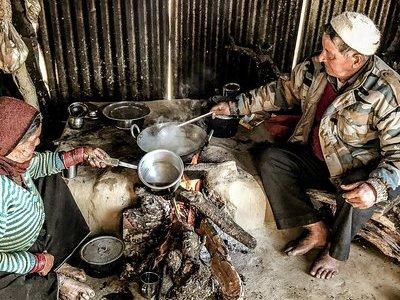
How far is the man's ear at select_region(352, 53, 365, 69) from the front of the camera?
3.33 metres

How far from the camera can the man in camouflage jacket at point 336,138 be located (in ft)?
10.8

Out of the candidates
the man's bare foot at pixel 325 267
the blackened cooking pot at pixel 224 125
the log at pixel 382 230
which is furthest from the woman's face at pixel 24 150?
the man's bare foot at pixel 325 267

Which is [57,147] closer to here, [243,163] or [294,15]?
[243,163]

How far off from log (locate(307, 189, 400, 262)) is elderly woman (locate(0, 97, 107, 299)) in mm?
1970

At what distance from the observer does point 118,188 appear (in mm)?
3867

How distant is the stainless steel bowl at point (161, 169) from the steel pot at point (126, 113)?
2.03ft

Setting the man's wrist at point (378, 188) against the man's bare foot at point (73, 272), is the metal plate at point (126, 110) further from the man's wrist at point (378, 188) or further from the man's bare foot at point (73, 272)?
the man's wrist at point (378, 188)

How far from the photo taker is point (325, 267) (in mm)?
3814

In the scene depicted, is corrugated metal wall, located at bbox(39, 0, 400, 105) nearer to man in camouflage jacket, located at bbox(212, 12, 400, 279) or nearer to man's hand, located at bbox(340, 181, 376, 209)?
man in camouflage jacket, located at bbox(212, 12, 400, 279)

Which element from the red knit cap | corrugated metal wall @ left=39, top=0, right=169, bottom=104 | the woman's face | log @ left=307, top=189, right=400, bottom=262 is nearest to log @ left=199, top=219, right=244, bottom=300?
log @ left=307, top=189, right=400, bottom=262

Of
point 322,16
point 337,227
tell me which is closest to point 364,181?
point 337,227

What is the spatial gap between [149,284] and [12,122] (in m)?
1.66

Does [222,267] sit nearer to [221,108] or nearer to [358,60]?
[221,108]

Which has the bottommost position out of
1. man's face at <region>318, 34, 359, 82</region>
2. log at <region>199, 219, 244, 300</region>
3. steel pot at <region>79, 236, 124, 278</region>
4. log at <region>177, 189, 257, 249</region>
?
steel pot at <region>79, 236, 124, 278</region>
